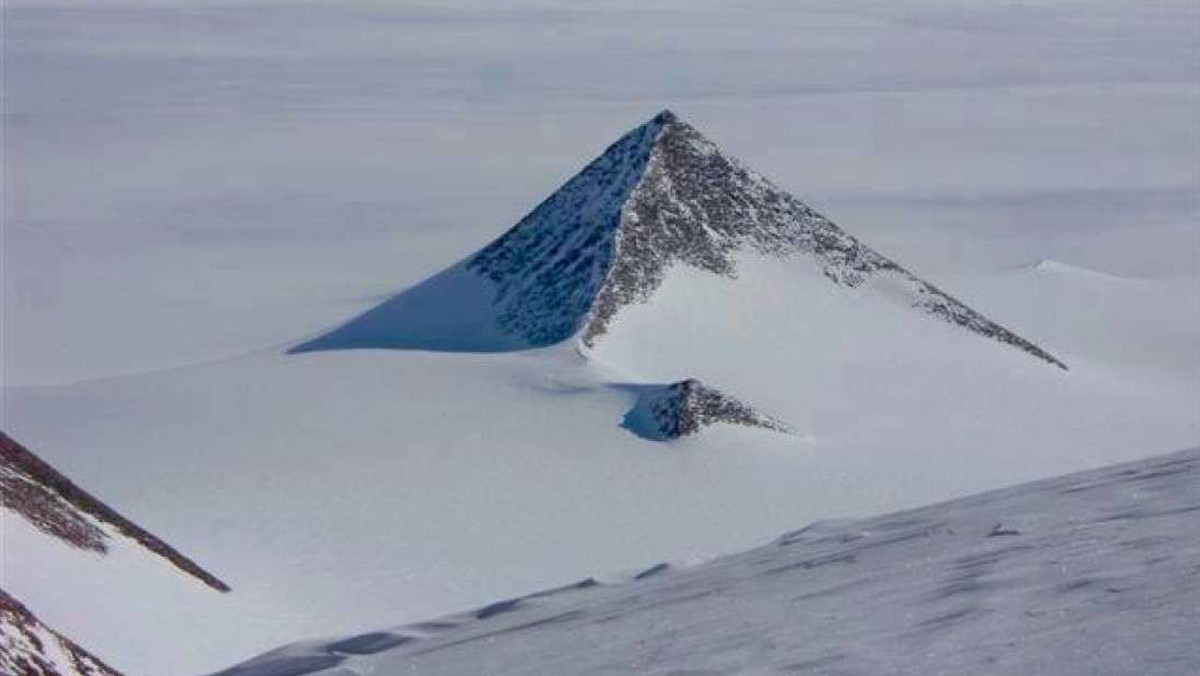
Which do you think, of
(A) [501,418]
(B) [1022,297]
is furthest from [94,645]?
(B) [1022,297]

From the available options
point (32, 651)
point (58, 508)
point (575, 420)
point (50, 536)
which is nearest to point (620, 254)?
point (575, 420)

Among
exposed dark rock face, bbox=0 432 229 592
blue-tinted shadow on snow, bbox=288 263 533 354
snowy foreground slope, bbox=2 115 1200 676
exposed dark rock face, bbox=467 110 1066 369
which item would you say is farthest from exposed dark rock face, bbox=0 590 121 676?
blue-tinted shadow on snow, bbox=288 263 533 354

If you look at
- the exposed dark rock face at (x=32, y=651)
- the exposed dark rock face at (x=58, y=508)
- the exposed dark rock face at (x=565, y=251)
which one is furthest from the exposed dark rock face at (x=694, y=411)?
the exposed dark rock face at (x=32, y=651)

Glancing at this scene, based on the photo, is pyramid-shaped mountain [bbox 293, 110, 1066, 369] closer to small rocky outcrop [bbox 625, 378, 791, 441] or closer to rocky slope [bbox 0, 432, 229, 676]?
small rocky outcrop [bbox 625, 378, 791, 441]

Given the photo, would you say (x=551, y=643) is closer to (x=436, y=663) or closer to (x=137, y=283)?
(x=436, y=663)

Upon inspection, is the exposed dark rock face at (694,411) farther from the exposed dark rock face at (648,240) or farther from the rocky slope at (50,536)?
the rocky slope at (50,536)
